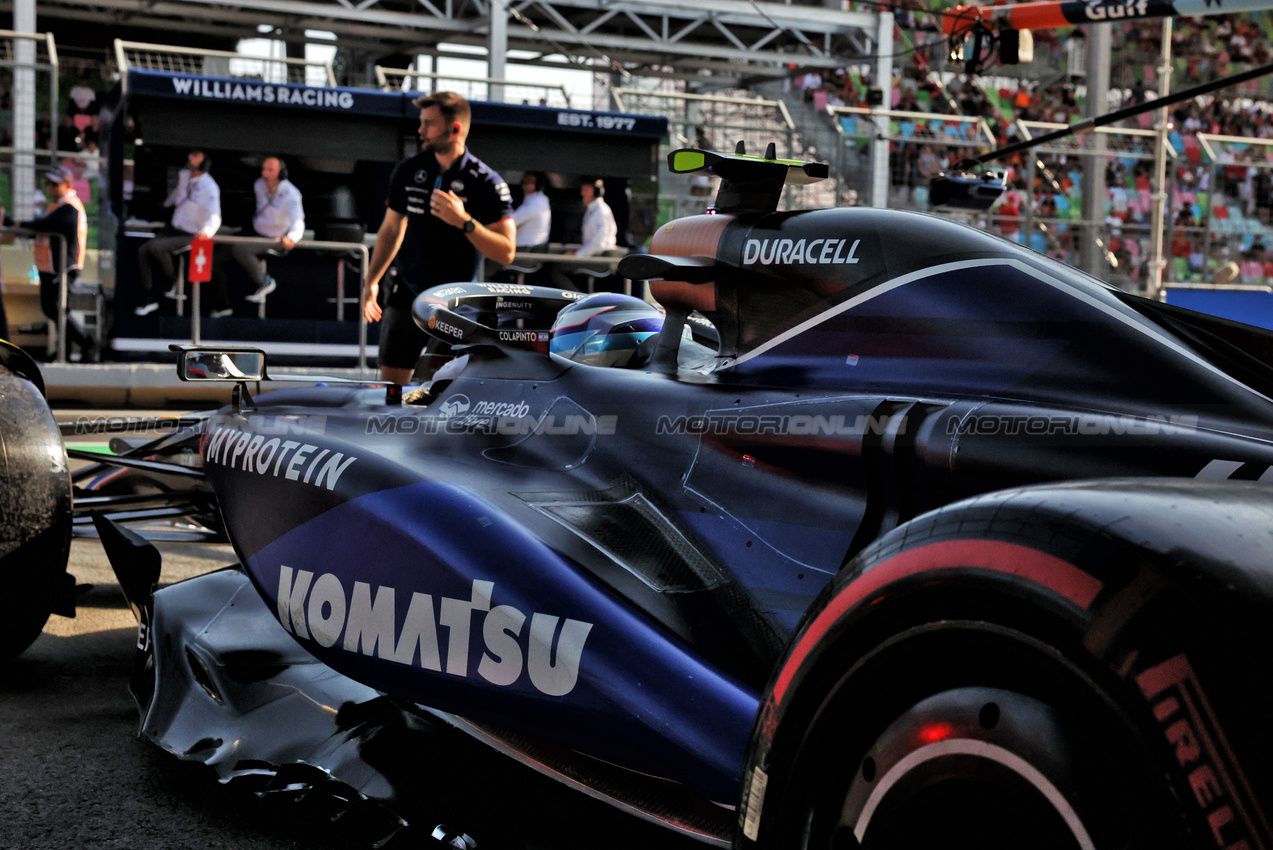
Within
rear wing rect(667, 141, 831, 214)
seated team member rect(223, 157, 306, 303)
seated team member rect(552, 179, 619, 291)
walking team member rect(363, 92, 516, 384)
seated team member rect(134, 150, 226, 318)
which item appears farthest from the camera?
seated team member rect(552, 179, 619, 291)

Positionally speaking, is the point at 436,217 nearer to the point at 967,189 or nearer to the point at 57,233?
the point at 967,189

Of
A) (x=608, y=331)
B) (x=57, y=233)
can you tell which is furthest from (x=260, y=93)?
(x=608, y=331)

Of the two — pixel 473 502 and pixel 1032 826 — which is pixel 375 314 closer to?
pixel 473 502

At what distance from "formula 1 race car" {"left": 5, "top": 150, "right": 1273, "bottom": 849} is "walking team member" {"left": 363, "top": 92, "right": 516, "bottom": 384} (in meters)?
2.49

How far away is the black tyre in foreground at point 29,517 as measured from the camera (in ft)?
10.5

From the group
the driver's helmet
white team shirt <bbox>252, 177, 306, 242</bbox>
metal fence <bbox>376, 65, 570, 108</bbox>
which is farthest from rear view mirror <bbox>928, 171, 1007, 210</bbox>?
metal fence <bbox>376, 65, 570, 108</bbox>

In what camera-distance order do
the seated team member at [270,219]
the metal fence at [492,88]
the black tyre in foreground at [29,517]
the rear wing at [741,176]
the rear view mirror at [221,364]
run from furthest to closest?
the metal fence at [492,88], the seated team member at [270,219], the rear view mirror at [221,364], the black tyre in foreground at [29,517], the rear wing at [741,176]

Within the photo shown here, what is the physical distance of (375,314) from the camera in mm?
6074

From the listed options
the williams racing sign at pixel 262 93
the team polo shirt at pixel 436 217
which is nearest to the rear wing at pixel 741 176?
the team polo shirt at pixel 436 217

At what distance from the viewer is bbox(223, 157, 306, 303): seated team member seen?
41.5 feet

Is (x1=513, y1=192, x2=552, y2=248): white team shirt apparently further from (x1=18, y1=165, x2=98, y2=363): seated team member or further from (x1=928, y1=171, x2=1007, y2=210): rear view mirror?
(x1=928, y1=171, x2=1007, y2=210): rear view mirror

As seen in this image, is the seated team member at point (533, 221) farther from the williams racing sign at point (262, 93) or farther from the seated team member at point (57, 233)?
the seated team member at point (57, 233)

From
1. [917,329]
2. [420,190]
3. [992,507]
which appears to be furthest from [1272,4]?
[992,507]

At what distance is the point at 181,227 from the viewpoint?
12.4 m
